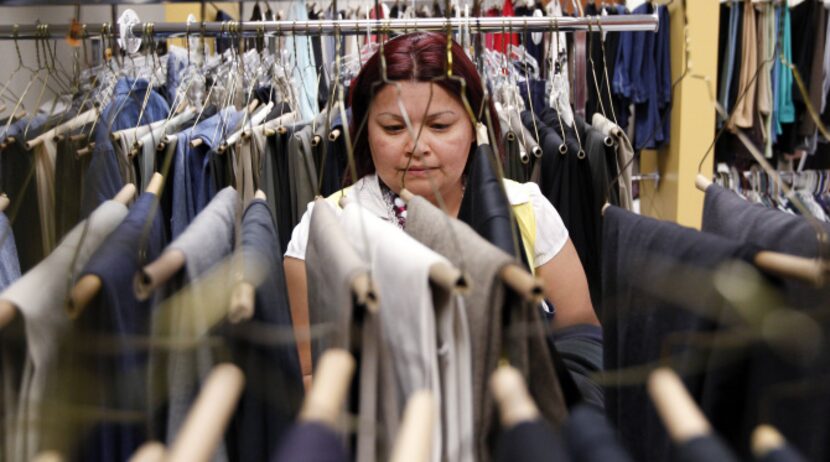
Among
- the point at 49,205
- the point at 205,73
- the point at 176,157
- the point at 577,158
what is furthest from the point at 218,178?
the point at 577,158

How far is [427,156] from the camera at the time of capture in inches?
42.6

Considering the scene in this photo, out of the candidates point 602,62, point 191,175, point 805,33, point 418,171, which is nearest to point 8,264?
point 191,175

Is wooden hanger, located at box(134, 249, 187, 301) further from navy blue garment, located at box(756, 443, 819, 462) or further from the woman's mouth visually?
the woman's mouth

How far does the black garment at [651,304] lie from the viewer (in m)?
0.57

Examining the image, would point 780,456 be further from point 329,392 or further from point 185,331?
point 185,331

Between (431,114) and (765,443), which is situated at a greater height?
(431,114)

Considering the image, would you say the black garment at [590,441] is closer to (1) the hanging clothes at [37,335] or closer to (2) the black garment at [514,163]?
(1) the hanging clothes at [37,335]

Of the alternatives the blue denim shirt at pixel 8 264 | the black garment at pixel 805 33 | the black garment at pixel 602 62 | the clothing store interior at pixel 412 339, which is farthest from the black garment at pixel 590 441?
the black garment at pixel 805 33

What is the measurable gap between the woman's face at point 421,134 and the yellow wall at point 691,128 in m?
1.60

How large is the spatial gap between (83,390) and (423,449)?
1.02ft

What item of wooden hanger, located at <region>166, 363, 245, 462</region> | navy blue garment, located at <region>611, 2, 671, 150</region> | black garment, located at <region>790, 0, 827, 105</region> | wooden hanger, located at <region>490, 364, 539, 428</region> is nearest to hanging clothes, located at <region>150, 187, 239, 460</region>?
wooden hanger, located at <region>166, 363, 245, 462</region>

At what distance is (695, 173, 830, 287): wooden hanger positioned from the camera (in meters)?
0.50

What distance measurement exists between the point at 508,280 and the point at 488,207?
22cm

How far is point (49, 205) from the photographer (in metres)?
1.16
